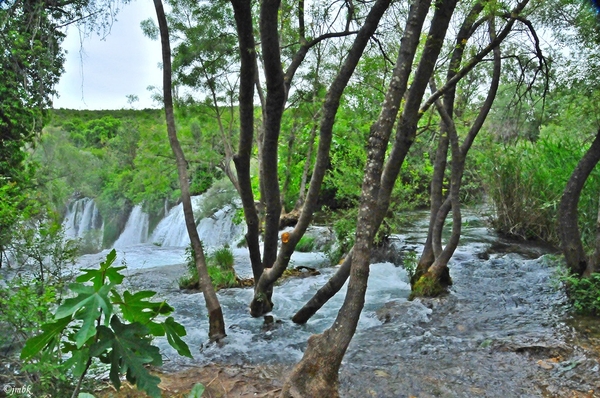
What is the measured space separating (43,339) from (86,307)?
23cm

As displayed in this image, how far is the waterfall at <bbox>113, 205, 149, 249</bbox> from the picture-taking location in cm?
1994

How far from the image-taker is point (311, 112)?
40.9 feet

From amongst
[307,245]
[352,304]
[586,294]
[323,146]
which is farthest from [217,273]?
[586,294]

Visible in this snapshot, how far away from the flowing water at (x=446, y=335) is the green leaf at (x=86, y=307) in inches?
109

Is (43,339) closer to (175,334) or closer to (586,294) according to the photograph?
(175,334)

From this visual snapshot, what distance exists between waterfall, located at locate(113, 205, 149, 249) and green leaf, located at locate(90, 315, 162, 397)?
61.4 feet

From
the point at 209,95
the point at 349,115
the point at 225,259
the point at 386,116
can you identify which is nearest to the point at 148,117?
the point at 209,95

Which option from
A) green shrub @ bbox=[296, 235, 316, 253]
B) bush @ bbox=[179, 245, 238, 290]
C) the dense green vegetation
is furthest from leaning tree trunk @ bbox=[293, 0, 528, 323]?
green shrub @ bbox=[296, 235, 316, 253]

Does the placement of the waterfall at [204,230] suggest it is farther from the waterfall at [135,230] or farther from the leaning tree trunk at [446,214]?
the leaning tree trunk at [446,214]

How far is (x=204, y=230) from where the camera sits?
16.7 m

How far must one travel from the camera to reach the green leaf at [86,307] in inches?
62.1

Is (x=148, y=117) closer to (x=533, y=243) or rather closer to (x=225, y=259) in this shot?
(x=225, y=259)

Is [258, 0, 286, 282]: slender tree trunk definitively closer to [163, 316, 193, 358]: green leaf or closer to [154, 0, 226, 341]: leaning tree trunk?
[154, 0, 226, 341]: leaning tree trunk

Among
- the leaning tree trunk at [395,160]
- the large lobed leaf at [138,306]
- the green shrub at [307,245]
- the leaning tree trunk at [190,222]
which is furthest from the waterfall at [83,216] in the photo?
the large lobed leaf at [138,306]
